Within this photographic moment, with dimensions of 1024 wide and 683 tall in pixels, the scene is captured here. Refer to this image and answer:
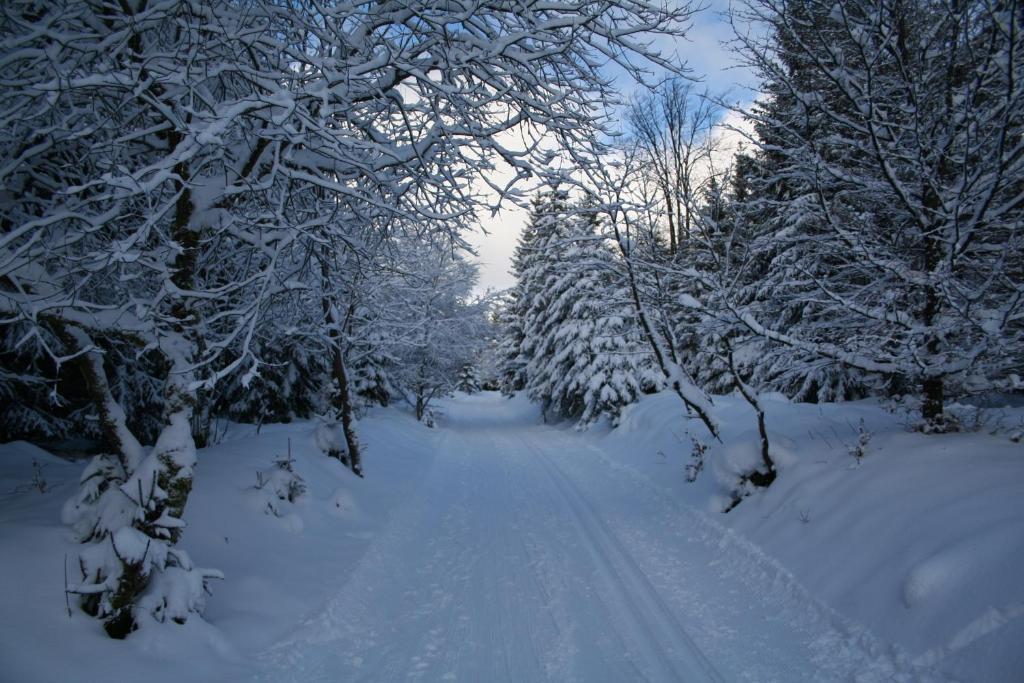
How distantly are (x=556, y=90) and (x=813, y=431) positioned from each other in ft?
19.4

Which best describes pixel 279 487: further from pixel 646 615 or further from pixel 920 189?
pixel 920 189

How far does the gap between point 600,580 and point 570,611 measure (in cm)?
77

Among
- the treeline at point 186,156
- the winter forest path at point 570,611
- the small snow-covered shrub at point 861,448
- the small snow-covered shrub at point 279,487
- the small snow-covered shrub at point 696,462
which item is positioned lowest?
the winter forest path at point 570,611

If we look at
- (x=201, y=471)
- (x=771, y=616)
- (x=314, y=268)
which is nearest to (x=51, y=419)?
(x=201, y=471)

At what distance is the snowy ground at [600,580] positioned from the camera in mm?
3457

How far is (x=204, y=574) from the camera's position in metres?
4.04

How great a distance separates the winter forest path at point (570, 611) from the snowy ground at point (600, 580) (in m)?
0.02

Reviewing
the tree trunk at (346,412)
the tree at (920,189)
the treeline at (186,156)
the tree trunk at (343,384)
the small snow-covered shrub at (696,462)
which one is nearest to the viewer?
the treeline at (186,156)

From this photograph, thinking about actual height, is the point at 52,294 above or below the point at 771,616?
above

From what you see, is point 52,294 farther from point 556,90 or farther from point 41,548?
point 556,90

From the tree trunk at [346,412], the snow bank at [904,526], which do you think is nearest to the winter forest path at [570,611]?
the snow bank at [904,526]

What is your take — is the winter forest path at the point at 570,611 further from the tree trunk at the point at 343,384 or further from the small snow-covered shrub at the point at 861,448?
the tree trunk at the point at 343,384

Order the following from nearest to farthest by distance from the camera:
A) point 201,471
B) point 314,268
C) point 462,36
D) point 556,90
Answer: point 462,36
point 556,90
point 201,471
point 314,268

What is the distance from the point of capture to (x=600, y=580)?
207 inches
